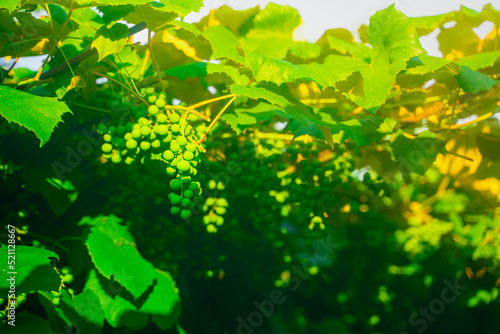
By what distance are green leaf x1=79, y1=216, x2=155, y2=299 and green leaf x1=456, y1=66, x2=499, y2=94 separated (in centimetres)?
143

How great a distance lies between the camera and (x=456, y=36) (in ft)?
5.81

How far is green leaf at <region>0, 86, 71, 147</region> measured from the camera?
0.93 metres

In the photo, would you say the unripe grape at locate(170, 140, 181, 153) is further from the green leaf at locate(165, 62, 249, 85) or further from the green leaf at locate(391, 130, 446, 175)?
the green leaf at locate(391, 130, 446, 175)

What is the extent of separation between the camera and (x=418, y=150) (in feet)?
5.05

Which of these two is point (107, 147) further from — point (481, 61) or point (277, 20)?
point (481, 61)

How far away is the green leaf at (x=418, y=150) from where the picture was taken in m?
1.53

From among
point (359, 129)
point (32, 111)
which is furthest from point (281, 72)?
point (32, 111)

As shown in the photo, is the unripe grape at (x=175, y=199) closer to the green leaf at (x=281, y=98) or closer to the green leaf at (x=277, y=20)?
the green leaf at (x=281, y=98)

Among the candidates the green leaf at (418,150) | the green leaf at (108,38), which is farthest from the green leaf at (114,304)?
the green leaf at (418,150)

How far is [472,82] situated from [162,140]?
1.09 meters

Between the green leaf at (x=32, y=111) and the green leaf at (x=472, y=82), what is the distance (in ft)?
4.28

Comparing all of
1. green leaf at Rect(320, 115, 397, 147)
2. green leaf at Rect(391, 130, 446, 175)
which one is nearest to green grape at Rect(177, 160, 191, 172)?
green leaf at Rect(320, 115, 397, 147)

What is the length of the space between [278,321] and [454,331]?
1.40 metres

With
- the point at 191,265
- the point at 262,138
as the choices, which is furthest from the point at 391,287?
the point at 262,138
